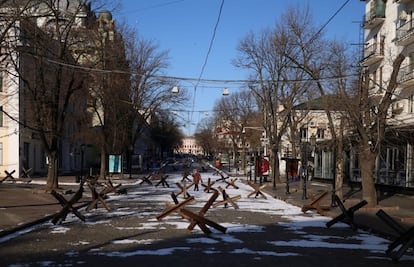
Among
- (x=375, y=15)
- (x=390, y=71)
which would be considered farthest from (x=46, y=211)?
(x=375, y=15)

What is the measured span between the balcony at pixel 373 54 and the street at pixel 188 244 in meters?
23.7

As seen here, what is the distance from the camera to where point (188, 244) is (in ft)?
37.9

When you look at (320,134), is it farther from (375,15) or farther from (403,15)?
(403,15)

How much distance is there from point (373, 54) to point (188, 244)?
30417 mm

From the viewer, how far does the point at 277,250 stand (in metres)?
10.9

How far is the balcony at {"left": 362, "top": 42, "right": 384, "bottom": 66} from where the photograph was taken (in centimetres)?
3809

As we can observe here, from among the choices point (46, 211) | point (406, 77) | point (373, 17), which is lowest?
point (46, 211)

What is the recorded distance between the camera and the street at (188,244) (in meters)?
9.63

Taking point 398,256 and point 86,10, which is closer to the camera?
point 398,256

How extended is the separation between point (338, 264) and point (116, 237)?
5406 millimetres

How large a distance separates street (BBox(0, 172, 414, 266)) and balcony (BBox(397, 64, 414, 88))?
59.2 feet

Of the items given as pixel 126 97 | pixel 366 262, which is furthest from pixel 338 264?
pixel 126 97

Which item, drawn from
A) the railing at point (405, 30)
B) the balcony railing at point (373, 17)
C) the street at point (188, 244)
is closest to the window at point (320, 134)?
the balcony railing at point (373, 17)

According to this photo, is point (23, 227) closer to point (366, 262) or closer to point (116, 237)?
point (116, 237)
